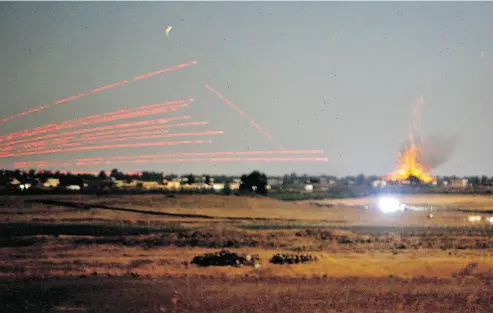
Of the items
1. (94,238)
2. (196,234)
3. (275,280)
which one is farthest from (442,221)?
(275,280)

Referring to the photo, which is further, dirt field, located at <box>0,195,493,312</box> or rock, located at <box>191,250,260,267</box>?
rock, located at <box>191,250,260,267</box>

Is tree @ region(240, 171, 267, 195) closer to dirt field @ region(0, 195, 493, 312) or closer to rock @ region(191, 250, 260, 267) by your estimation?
dirt field @ region(0, 195, 493, 312)

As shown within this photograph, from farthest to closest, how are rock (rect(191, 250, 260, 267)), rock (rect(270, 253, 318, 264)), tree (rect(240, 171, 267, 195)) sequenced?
tree (rect(240, 171, 267, 195)) → rock (rect(270, 253, 318, 264)) → rock (rect(191, 250, 260, 267))

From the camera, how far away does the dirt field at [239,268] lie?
16.5 meters

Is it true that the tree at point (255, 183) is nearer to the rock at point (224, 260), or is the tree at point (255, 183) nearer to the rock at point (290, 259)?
the rock at point (290, 259)

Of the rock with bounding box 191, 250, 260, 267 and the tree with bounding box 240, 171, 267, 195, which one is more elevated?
the tree with bounding box 240, 171, 267, 195

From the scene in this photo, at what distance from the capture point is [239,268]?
71.9 feet

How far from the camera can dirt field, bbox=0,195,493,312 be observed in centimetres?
1645

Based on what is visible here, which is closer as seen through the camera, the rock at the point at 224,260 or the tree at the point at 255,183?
the rock at the point at 224,260

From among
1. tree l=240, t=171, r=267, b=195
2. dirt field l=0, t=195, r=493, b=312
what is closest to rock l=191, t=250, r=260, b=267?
dirt field l=0, t=195, r=493, b=312

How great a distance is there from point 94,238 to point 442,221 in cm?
2599

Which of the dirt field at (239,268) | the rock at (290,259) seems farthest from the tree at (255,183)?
the rock at (290,259)

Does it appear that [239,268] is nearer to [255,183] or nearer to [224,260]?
[224,260]

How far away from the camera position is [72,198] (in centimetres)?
6322
